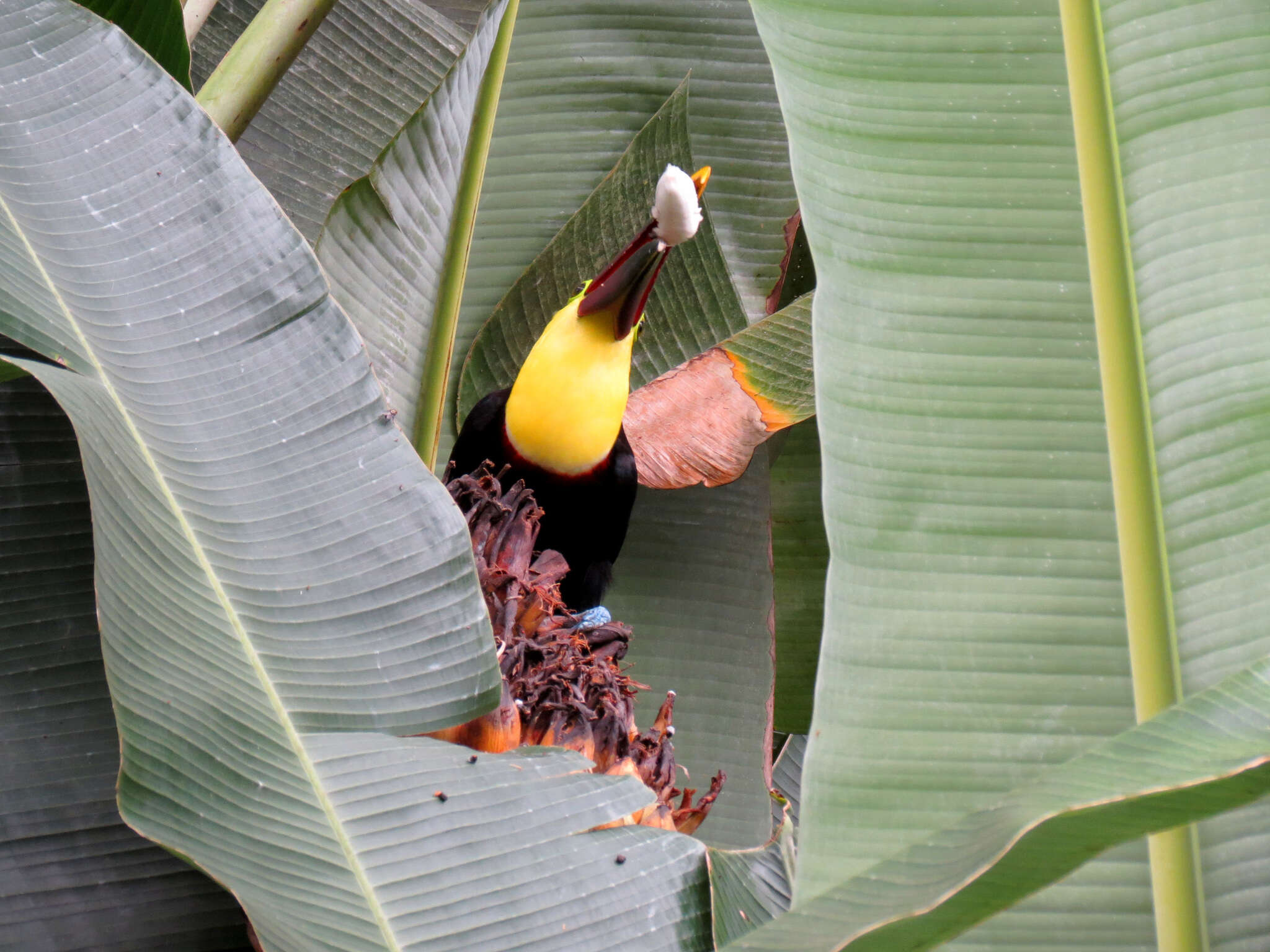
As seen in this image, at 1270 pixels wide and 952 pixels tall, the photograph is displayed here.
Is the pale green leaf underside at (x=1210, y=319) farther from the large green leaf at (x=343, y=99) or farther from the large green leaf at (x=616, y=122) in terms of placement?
the large green leaf at (x=343, y=99)

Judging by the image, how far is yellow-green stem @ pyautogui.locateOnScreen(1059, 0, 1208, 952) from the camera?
0.51 meters

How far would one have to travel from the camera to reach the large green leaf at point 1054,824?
1.09 feet

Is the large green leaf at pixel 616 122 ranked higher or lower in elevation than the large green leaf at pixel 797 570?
higher

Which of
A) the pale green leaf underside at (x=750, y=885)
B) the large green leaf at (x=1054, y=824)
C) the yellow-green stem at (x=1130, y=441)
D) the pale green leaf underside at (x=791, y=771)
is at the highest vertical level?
the yellow-green stem at (x=1130, y=441)

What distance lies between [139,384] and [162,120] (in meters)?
0.17

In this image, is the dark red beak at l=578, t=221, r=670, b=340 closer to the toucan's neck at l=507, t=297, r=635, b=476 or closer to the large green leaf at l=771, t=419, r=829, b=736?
the toucan's neck at l=507, t=297, r=635, b=476

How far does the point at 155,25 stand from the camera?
735 mm

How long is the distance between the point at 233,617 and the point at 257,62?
51 cm

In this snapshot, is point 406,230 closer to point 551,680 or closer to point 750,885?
point 551,680

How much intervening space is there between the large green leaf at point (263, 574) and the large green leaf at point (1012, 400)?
5.9 inches

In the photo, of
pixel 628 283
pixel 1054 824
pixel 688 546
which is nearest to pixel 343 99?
pixel 628 283

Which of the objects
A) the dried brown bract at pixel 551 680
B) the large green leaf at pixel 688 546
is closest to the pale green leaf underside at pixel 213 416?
the dried brown bract at pixel 551 680

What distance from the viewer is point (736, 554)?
1036 millimetres

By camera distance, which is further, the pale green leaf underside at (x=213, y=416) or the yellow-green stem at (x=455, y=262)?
the yellow-green stem at (x=455, y=262)
